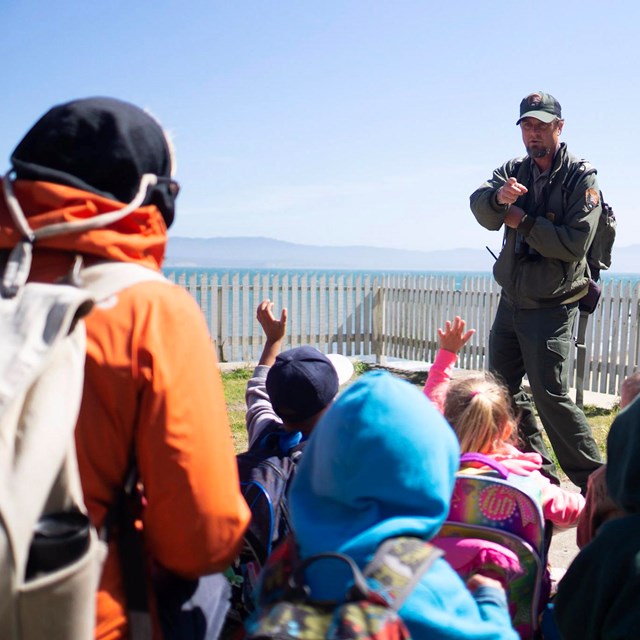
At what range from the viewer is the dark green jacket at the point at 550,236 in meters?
4.46

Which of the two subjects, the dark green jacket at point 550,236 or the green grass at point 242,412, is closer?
the dark green jacket at point 550,236

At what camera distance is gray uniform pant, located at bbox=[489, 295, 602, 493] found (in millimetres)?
4426

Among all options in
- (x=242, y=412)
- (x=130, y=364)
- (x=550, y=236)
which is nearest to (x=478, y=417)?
(x=130, y=364)

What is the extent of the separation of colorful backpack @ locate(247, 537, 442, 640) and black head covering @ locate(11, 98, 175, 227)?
0.81 meters

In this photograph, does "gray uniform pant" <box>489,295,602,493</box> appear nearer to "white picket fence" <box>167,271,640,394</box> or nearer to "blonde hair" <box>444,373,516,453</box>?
"blonde hair" <box>444,373,516,453</box>

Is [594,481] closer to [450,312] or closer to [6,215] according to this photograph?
[6,215]

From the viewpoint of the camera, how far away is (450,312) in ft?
39.2

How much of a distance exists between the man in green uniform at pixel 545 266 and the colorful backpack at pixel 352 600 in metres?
3.24

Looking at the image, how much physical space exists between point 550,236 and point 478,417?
88.6 inches

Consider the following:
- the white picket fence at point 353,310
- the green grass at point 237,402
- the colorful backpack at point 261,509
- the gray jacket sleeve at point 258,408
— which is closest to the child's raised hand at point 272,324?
the gray jacket sleeve at point 258,408

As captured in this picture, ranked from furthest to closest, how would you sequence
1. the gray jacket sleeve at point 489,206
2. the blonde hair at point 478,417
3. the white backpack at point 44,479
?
the gray jacket sleeve at point 489,206, the blonde hair at point 478,417, the white backpack at point 44,479

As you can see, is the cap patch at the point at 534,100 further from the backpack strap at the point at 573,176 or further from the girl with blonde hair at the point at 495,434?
the girl with blonde hair at the point at 495,434

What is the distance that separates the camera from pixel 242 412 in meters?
7.45

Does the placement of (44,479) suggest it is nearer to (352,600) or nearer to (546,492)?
(352,600)
